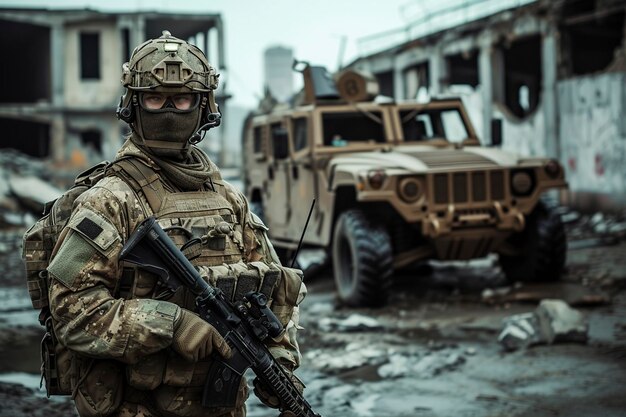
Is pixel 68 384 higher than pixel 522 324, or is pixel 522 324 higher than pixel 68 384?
pixel 68 384

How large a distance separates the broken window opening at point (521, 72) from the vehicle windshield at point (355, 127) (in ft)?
34.9

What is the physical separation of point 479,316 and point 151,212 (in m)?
5.45

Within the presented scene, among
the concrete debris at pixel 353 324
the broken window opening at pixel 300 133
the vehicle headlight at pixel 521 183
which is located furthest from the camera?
the broken window opening at pixel 300 133

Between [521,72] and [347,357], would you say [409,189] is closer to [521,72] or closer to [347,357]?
[347,357]

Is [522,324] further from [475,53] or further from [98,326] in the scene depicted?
[475,53]

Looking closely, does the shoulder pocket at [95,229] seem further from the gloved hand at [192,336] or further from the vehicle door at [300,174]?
the vehicle door at [300,174]

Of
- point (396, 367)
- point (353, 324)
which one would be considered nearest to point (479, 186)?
point (353, 324)

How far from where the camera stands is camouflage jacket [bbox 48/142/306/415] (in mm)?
2471

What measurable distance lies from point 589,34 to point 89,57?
14339 mm

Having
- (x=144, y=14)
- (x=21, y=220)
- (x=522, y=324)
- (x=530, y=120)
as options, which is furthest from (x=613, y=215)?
(x=144, y=14)

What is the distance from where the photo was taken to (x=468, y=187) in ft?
27.2

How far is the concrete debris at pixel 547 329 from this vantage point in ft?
21.2

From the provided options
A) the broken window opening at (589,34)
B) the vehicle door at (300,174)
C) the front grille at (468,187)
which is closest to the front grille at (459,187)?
the front grille at (468,187)

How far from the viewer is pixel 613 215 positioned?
1398 cm
